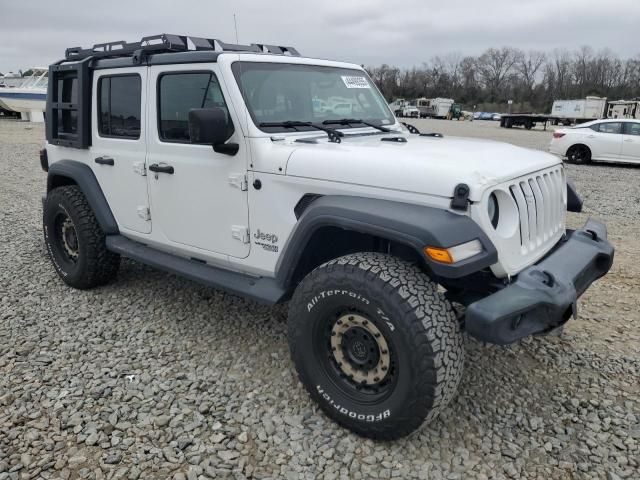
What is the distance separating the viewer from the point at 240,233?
10.8 ft

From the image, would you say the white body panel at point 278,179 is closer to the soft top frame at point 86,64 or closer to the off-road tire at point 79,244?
the soft top frame at point 86,64

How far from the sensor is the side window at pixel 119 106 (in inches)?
153

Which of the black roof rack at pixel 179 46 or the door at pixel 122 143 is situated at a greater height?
the black roof rack at pixel 179 46

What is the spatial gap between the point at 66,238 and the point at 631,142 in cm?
1373

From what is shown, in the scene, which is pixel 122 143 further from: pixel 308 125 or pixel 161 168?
pixel 308 125

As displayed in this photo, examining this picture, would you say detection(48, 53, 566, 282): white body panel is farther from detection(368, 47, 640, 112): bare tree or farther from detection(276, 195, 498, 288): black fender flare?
detection(368, 47, 640, 112): bare tree

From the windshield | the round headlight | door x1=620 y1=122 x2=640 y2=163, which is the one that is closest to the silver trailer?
door x1=620 y1=122 x2=640 y2=163

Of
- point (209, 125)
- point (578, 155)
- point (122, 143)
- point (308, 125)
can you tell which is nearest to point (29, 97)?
point (578, 155)

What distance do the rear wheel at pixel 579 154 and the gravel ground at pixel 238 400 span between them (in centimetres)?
1059

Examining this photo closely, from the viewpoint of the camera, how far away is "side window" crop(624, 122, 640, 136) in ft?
44.6

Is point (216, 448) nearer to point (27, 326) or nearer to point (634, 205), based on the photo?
point (27, 326)

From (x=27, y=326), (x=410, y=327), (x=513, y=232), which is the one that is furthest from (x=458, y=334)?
(x=27, y=326)

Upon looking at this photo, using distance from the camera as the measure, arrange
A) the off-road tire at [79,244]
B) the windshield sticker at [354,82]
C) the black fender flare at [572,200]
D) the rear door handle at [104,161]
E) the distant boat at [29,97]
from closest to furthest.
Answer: the black fender flare at [572,200] < the windshield sticker at [354,82] < the rear door handle at [104,161] < the off-road tire at [79,244] < the distant boat at [29,97]

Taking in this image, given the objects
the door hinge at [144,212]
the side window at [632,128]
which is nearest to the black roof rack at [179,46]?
the door hinge at [144,212]
